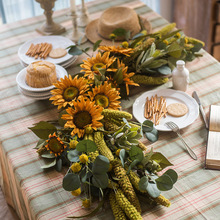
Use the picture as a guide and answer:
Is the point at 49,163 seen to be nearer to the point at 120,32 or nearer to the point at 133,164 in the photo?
the point at 133,164

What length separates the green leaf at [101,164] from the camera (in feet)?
3.31

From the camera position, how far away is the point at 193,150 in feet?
4.01

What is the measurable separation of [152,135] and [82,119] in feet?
0.83

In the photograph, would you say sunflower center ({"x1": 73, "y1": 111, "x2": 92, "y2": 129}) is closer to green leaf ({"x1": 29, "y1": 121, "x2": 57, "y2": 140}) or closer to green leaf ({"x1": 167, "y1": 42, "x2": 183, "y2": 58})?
green leaf ({"x1": 29, "y1": 121, "x2": 57, "y2": 140})

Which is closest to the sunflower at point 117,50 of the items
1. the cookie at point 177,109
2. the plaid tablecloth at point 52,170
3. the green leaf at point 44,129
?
the plaid tablecloth at point 52,170

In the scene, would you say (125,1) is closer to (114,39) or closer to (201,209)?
(114,39)

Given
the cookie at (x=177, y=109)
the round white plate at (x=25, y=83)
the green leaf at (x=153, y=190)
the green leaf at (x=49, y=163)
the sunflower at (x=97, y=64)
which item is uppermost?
the sunflower at (x=97, y=64)

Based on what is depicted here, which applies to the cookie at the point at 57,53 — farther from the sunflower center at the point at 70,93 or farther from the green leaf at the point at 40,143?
the green leaf at the point at 40,143

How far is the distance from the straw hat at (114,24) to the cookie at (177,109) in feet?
1.69

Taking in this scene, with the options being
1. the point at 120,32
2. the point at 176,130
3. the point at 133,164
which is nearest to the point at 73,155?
the point at 133,164

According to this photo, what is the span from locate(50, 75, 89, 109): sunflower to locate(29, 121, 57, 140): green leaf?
10 centimetres

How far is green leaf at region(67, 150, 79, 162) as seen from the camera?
1.08 m

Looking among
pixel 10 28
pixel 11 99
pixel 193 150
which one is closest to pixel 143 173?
pixel 193 150

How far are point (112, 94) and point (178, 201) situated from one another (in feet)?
1.38
